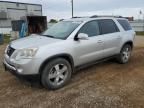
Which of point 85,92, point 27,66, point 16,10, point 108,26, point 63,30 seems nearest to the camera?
point 27,66

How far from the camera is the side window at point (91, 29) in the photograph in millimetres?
5609

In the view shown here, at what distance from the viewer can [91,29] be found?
19.0 ft

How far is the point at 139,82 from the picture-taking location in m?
5.35

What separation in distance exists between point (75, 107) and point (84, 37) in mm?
1903

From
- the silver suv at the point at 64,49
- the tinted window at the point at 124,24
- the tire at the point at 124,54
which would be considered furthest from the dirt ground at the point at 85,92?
the tinted window at the point at 124,24

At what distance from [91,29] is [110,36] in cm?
81

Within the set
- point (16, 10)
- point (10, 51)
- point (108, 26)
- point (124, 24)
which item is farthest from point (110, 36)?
point (16, 10)

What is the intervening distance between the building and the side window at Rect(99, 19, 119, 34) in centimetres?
2418

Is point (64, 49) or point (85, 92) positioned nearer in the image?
point (85, 92)

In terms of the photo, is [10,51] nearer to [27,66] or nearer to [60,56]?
[27,66]

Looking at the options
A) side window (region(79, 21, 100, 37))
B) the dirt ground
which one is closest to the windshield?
side window (region(79, 21, 100, 37))

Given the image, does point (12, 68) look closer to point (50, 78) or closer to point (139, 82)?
point (50, 78)

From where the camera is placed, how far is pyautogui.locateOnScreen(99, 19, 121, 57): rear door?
6103 millimetres

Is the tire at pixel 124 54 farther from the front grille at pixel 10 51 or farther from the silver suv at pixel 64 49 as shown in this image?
the front grille at pixel 10 51
